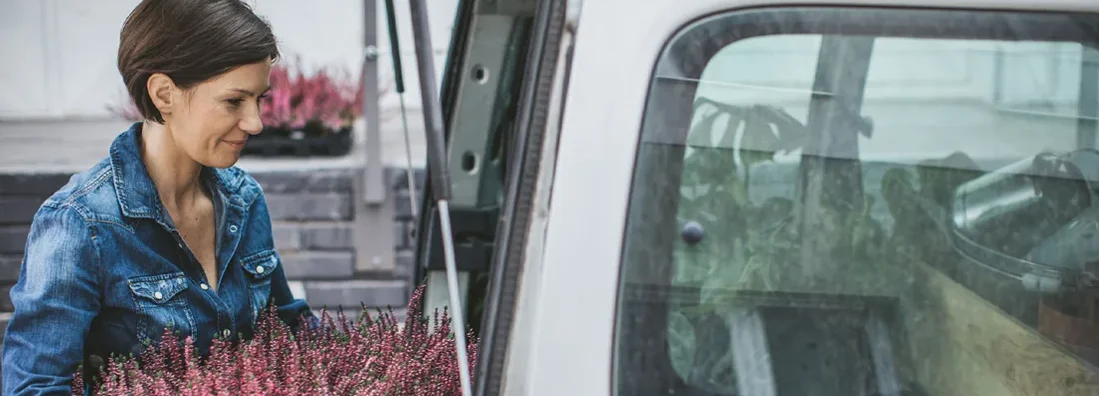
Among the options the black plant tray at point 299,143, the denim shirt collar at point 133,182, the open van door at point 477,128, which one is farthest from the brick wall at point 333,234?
the denim shirt collar at point 133,182

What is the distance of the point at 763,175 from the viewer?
1334 mm

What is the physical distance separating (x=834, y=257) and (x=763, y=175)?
5.1 inches

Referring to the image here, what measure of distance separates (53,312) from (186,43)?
44 cm

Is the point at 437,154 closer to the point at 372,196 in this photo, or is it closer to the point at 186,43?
the point at 186,43

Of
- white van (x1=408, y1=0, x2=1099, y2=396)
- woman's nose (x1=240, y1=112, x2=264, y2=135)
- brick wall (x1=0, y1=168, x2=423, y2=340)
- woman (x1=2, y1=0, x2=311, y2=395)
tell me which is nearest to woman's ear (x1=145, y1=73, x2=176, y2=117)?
woman (x1=2, y1=0, x2=311, y2=395)

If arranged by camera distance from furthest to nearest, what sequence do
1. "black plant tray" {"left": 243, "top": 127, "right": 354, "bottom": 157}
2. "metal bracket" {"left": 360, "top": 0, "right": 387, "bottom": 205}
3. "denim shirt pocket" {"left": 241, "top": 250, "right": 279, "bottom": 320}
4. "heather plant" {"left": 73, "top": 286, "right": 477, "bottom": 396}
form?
"black plant tray" {"left": 243, "top": 127, "right": 354, "bottom": 157} < "metal bracket" {"left": 360, "top": 0, "right": 387, "bottom": 205} < "denim shirt pocket" {"left": 241, "top": 250, "right": 279, "bottom": 320} < "heather plant" {"left": 73, "top": 286, "right": 477, "bottom": 396}

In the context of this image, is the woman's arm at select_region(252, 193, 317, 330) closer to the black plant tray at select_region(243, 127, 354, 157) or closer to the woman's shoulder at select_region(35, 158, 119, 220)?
the woman's shoulder at select_region(35, 158, 119, 220)

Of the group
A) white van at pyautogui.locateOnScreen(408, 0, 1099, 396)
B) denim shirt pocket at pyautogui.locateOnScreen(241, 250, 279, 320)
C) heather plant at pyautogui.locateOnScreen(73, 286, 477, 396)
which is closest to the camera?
white van at pyautogui.locateOnScreen(408, 0, 1099, 396)

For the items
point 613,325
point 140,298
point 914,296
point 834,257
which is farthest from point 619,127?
point 140,298

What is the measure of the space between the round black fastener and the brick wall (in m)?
4.22

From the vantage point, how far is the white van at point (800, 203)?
1215 mm

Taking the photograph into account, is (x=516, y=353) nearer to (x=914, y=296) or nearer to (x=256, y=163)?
(x=914, y=296)

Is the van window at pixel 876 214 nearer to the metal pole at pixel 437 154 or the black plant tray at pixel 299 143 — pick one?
the metal pole at pixel 437 154

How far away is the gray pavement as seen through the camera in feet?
18.2
